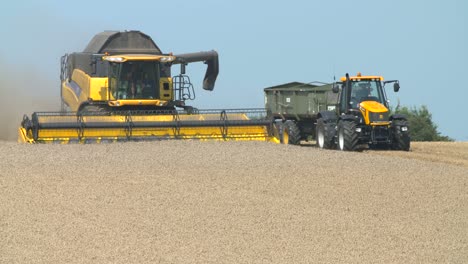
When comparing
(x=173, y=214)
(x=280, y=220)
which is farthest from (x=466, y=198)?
(x=173, y=214)

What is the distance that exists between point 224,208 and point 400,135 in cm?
1311

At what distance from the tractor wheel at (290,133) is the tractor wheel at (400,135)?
433 centimetres

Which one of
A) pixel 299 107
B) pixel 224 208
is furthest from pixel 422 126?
pixel 224 208

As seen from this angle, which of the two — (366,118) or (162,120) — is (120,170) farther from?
(366,118)

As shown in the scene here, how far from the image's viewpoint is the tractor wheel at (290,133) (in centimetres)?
3148

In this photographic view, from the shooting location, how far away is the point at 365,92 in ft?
92.3

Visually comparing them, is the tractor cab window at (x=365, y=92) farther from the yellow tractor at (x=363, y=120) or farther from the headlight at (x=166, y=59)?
the headlight at (x=166, y=59)

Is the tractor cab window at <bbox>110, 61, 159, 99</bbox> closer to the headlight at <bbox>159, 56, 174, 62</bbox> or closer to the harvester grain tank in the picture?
the headlight at <bbox>159, 56, 174, 62</bbox>

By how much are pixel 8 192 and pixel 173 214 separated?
2701 millimetres

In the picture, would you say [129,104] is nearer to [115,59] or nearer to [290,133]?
[115,59]

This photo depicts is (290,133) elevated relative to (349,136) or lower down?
lower down

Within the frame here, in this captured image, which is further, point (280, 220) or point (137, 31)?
point (137, 31)

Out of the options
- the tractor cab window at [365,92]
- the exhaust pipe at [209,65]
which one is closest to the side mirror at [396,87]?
the tractor cab window at [365,92]

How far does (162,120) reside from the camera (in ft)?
85.4
